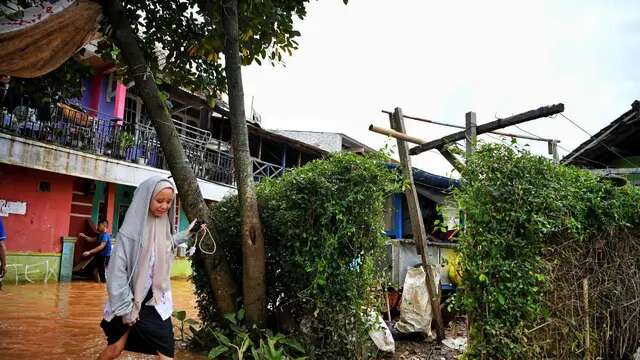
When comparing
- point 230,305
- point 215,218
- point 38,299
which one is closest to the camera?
point 230,305

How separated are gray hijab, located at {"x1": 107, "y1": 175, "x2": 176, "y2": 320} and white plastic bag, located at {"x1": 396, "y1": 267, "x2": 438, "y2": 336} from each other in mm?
3923

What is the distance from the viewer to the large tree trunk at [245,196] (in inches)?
186

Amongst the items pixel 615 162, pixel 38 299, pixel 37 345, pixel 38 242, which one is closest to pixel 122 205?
pixel 38 242

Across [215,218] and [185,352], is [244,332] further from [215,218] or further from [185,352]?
[215,218]

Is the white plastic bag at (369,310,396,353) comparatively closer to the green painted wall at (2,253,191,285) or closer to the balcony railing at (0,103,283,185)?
the green painted wall at (2,253,191,285)

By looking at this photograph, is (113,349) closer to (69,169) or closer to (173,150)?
(173,150)

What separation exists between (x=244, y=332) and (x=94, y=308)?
5100 mm

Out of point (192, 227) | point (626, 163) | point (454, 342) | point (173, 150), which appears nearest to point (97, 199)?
point (173, 150)

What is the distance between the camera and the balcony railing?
37.9 ft

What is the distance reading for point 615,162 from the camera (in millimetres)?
11750

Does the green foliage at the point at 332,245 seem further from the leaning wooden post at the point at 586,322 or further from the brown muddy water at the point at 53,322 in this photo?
the leaning wooden post at the point at 586,322

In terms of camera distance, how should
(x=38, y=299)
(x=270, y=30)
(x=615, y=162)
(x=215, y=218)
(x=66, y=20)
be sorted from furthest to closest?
1. (x=615, y=162)
2. (x=38, y=299)
3. (x=270, y=30)
4. (x=215, y=218)
5. (x=66, y=20)

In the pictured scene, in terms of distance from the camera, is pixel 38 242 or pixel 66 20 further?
pixel 38 242

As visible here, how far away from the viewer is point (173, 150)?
4.99 metres
